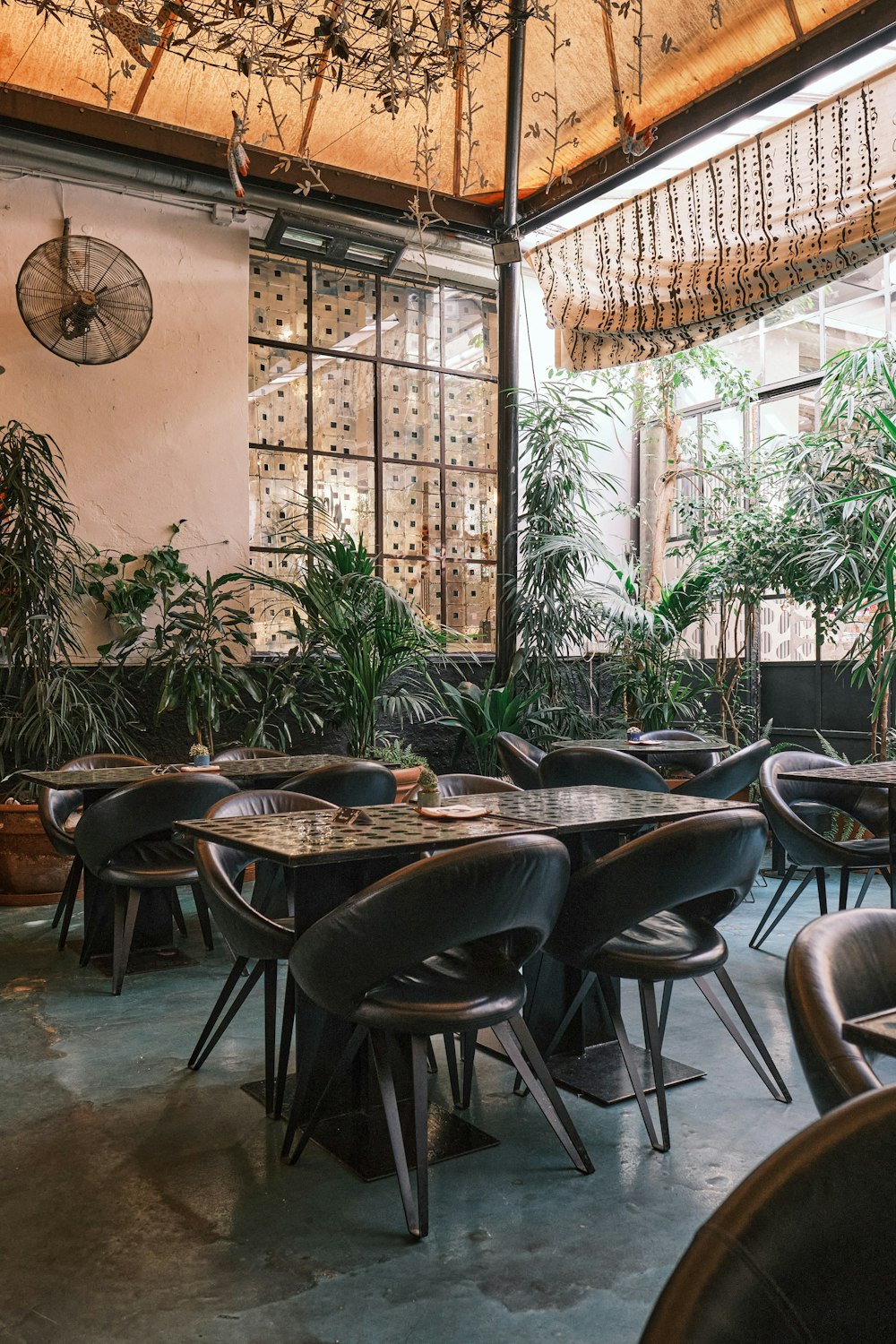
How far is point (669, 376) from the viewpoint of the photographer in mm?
8070

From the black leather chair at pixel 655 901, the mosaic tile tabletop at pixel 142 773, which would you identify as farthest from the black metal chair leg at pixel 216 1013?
the mosaic tile tabletop at pixel 142 773

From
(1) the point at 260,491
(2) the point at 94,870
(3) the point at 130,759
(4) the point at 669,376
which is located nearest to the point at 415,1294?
(2) the point at 94,870

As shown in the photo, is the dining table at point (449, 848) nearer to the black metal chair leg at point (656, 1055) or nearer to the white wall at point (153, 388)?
the black metal chair leg at point (656, 1055)

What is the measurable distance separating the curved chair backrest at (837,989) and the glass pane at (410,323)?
675cm

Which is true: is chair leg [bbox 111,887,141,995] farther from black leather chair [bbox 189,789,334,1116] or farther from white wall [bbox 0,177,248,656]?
white wall [bbox 0,177,248,656]

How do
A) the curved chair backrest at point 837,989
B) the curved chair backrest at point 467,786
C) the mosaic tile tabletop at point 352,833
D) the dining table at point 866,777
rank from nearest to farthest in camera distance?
the curved chair backrest at point 837,989 → the mosaic tile tabletop at point 352,833 → the dining table at point 866,777 → the curved chair backrest at point 467,786

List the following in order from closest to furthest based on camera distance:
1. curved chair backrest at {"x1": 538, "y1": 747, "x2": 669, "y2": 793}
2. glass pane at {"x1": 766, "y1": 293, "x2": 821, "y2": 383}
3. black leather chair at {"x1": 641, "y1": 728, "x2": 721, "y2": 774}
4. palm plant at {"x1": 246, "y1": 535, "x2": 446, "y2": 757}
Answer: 1. curved chair backrest at {"x1": 538, "y1": 747, "x2": 669, "y2": 793}
2. black leather chair at {"x1": 641, "y1": 728, "x2": 721, "y2": 774}
3. palm plant at {"x1": 246, "y1": 535, "x2": 446, "y2": 757}
4. glass pane at {"x1": 766, "y1": 293, "x2": 821, "y2": 383}

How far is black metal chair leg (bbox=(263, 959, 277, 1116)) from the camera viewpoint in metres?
2.83

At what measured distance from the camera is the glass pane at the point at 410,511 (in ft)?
25.1

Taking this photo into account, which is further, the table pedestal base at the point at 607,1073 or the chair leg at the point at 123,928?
the chair leg at the point at 123,928

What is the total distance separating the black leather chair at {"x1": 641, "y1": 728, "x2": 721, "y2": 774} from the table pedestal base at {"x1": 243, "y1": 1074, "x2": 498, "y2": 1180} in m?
2.91

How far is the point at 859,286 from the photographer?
7.16 meters

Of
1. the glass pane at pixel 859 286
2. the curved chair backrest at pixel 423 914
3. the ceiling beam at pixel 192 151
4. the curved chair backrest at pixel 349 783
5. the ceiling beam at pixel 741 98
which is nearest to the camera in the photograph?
the curved chair backrest at pixel 423 914

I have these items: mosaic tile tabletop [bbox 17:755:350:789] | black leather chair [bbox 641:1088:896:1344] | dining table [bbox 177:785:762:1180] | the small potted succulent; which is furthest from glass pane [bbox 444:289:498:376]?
black leather chair [bbox 641:1088:896:1344]
